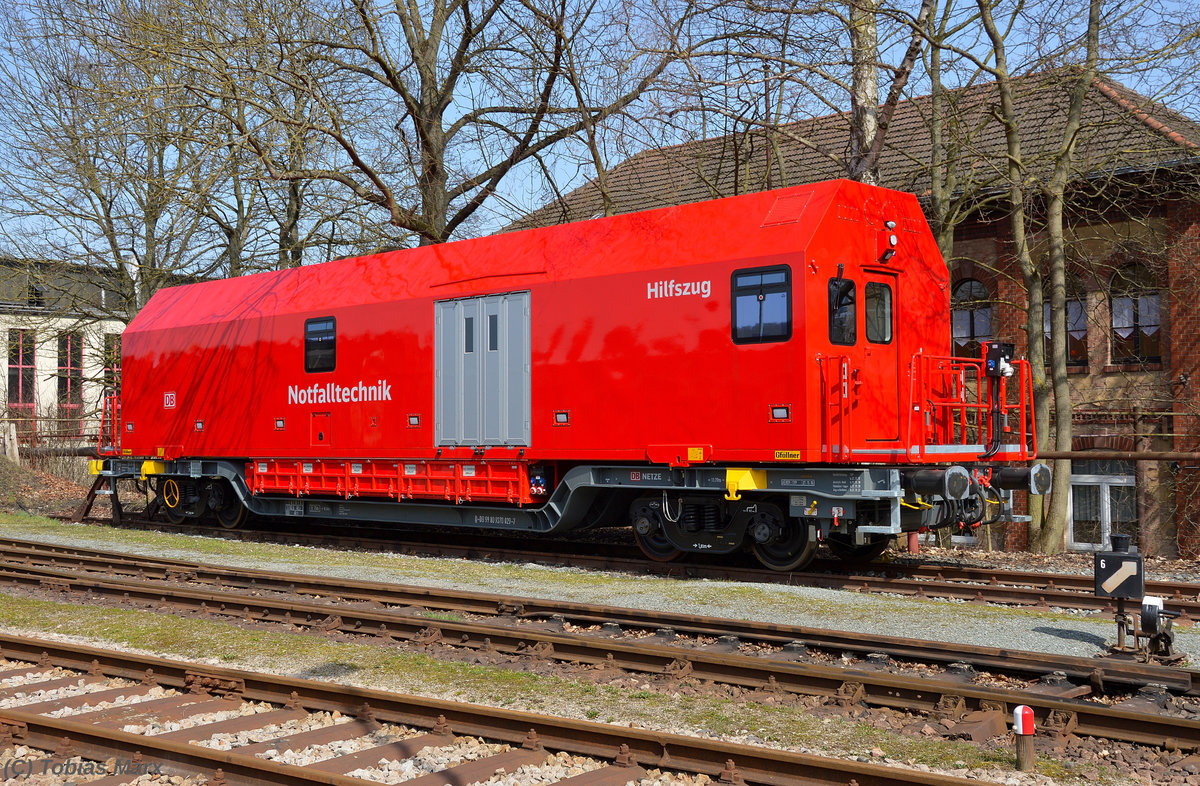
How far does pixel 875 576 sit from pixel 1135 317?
12.0 m

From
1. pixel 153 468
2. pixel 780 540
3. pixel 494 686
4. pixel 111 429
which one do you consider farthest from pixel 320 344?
pixel 494 686

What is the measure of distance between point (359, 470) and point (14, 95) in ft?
48.2

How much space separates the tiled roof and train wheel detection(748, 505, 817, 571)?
5.63 m

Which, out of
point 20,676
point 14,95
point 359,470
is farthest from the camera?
point 14,95

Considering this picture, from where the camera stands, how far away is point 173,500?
738 inches

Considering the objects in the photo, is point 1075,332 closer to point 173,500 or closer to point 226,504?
point 226,504

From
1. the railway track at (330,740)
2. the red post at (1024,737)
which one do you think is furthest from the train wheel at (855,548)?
the railway track at (330,740)

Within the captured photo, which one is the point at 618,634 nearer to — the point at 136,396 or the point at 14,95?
the point at 136,396

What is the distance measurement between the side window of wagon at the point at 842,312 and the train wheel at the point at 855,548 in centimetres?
242

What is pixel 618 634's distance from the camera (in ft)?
27.4

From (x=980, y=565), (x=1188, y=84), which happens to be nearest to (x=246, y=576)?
(x=980, y=565)

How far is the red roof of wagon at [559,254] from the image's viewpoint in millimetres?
11016

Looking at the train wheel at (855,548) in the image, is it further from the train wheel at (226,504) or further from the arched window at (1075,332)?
the arched window at (1075,332)

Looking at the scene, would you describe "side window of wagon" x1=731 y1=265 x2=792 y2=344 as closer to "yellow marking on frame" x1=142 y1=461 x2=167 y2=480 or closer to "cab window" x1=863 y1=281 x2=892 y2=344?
"cab window" x1=863 y1=281 x2=892 y2=344
